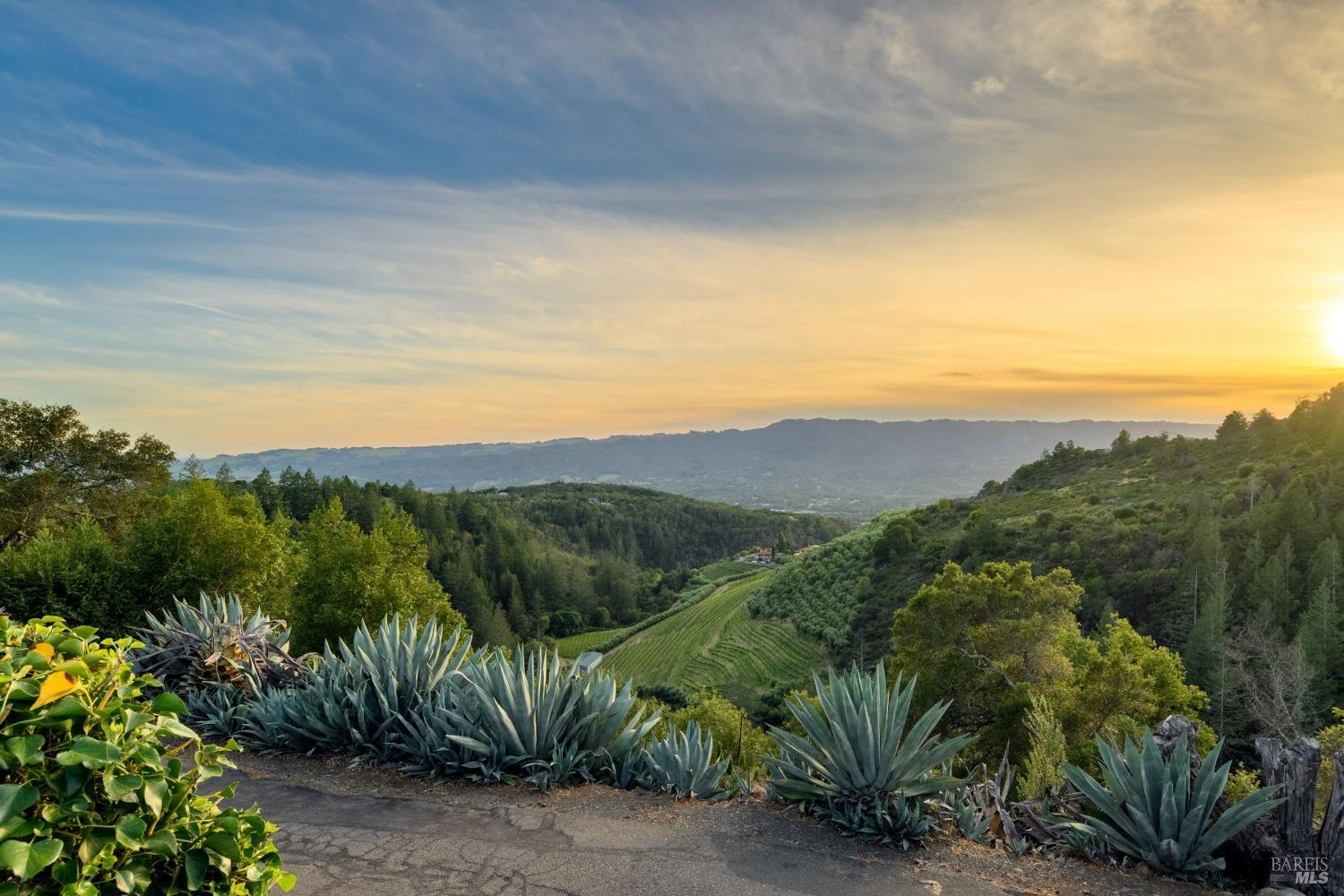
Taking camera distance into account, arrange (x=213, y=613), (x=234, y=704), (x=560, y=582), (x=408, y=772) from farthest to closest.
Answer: (x=560, y=582), (x=213, y=613), (x=234, y=704), (x=408, y=772)

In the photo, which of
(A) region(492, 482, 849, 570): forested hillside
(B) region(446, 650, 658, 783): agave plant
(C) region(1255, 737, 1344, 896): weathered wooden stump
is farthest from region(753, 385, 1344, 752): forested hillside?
(A) region(492, 482, 849, 570): forested hillside

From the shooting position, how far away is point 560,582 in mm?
87375

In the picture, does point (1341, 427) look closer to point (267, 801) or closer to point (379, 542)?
point (379, 542)

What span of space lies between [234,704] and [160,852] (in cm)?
583

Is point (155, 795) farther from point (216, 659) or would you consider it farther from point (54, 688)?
point (216, 659)

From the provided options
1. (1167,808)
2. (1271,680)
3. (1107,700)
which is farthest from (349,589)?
(1271,680)

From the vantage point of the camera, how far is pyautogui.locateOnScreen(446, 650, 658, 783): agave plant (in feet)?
17.0

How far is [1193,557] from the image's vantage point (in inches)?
1394

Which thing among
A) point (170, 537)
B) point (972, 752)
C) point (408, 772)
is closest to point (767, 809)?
point (408, 772)

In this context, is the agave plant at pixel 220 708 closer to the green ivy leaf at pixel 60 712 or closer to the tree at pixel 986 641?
the green ivy leaf at pixel 60 712

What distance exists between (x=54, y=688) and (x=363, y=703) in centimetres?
436

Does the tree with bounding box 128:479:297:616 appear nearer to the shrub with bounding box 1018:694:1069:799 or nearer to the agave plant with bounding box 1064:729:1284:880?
the shrub with bounding box 1018:694:1069:799

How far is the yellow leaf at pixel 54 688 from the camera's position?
180 centimetres

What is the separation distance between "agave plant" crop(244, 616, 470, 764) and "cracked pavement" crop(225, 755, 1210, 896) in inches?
21.3
